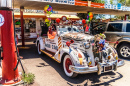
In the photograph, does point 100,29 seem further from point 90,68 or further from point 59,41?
point 90,68

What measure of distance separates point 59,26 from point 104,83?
3368 mm

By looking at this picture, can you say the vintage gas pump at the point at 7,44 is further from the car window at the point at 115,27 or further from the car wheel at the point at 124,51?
the car window at the point at 115,27

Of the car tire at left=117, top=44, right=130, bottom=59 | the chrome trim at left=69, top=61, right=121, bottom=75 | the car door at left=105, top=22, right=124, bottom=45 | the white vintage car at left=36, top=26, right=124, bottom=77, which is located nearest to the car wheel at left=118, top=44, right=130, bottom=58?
the car tire at left=117, top=44, right=130, bottom=59

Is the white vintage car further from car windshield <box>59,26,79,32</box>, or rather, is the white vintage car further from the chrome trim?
car windshield <box>59,26,79,32</box>

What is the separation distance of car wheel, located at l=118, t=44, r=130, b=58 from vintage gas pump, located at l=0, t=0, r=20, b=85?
229 inches

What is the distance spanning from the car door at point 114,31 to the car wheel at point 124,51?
0.58 metres

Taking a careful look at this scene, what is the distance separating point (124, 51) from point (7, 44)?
20.3 feet

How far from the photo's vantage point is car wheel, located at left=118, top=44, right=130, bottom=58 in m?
7.08

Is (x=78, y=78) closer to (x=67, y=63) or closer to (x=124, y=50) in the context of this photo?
(x=67, y=63)

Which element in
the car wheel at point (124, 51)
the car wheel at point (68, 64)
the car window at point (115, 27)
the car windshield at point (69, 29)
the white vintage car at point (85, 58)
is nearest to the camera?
the white vintage car at point (85, 58)

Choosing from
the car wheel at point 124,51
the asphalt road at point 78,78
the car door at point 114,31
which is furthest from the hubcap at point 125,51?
the asphalt road at point 78,78

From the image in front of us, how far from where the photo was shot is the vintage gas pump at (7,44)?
153 inches

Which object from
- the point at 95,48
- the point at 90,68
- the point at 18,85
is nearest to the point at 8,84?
the point at 18,85

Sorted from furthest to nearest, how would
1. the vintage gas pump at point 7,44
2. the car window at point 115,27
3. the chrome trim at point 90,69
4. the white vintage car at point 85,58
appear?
1. the car window at point 115,27
2. the white vintage car at point 85,58
3. the chrome trim at point 90,69
4. the vintage gas pump at point 7,44
